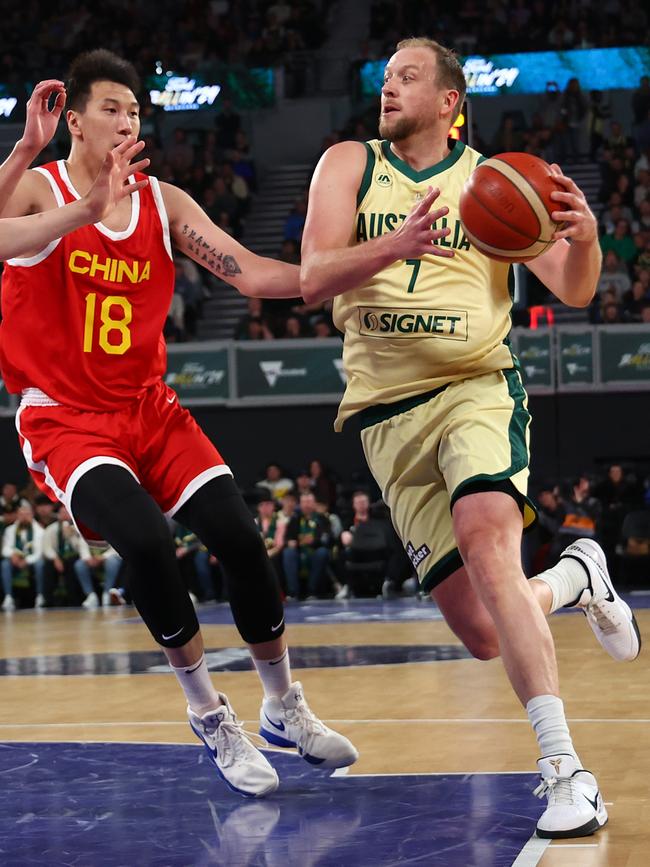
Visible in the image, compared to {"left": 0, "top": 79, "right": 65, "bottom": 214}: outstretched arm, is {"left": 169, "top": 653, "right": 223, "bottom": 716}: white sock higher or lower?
lower

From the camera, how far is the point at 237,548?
14.7 feet

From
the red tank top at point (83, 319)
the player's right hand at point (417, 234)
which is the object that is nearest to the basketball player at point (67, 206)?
the red tank top at point (83, 319)

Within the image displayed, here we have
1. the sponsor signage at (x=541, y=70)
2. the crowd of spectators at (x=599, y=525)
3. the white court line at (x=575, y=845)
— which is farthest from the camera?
the sponsor signage at (x=541, y=70)

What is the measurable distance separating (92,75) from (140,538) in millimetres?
1610

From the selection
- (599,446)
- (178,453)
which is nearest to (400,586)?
(599,446)

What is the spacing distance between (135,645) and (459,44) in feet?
46.2

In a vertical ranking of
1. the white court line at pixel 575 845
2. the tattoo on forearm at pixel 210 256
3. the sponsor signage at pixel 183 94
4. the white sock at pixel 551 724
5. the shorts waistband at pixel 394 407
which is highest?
the sponsor signage at pixel 183 94

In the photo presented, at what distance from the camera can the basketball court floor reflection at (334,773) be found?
12.1ft

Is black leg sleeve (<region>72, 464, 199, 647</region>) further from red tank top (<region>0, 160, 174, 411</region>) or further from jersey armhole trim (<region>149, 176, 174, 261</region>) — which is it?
jersey armhole trim (<region>149, 176, 174, 261</region>)

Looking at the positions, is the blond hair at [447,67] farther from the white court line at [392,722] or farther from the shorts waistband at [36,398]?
the white court line at [392,722]

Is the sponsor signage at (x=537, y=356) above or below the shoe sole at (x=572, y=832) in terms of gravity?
above

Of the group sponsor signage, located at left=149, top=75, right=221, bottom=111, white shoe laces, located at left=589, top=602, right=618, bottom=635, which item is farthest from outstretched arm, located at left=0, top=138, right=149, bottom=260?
sponsor signage, located at left=149, top=75, right=221, bottom=111

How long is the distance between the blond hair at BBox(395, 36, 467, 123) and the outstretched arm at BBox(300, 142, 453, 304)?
35 centimetres

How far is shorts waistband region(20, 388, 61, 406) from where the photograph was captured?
461cm
